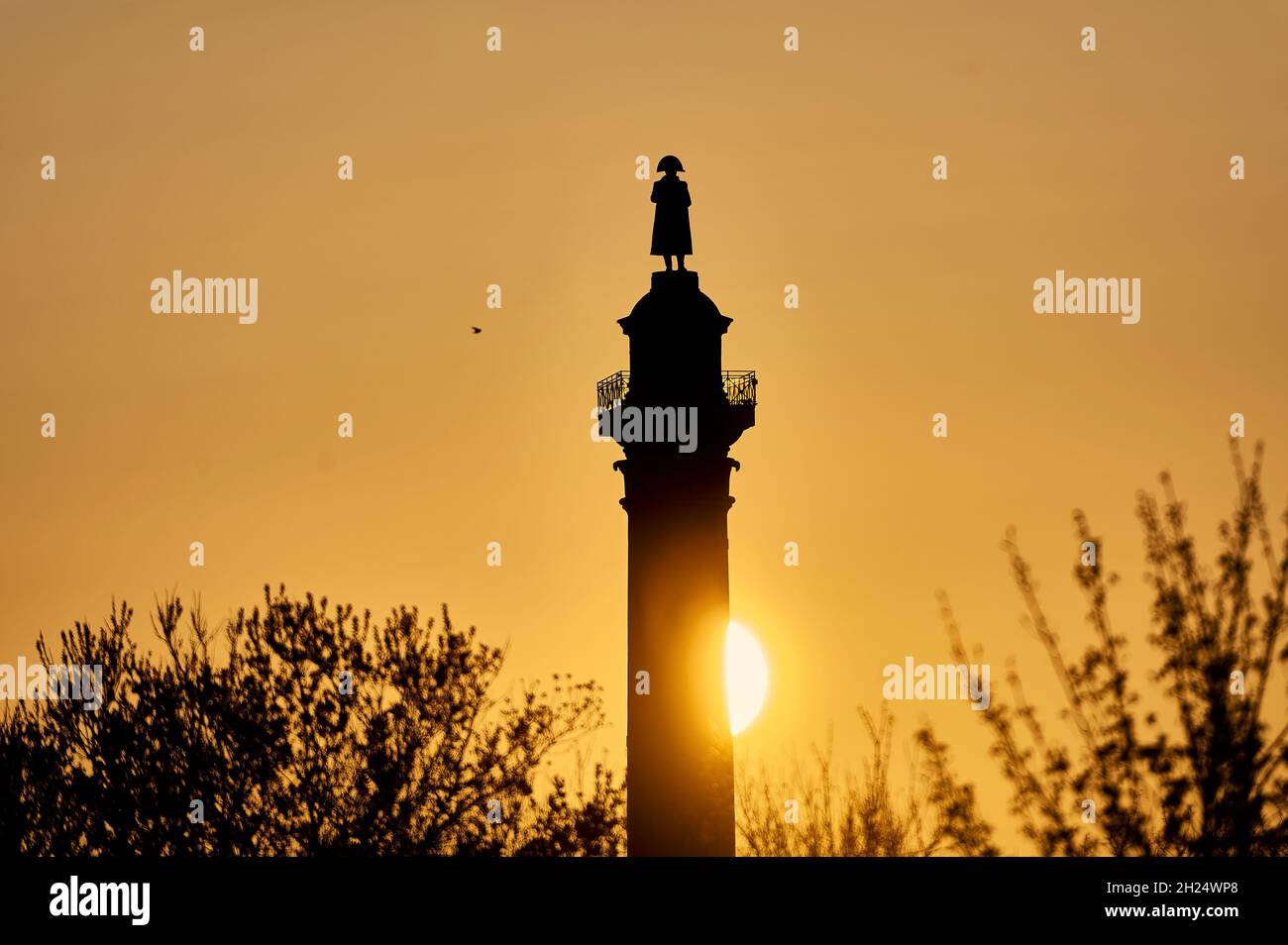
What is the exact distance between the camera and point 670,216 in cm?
4825

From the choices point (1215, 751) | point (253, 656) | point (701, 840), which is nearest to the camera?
point (1215, 751)

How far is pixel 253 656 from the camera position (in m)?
48.5

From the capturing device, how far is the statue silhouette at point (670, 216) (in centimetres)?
4822

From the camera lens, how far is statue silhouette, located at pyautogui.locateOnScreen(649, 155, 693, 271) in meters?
48.2

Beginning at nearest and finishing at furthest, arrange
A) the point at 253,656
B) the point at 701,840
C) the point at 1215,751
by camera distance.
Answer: the point at 1215,751
the point at 701,840
the point at 253,656

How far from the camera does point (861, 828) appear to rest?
47594mm
